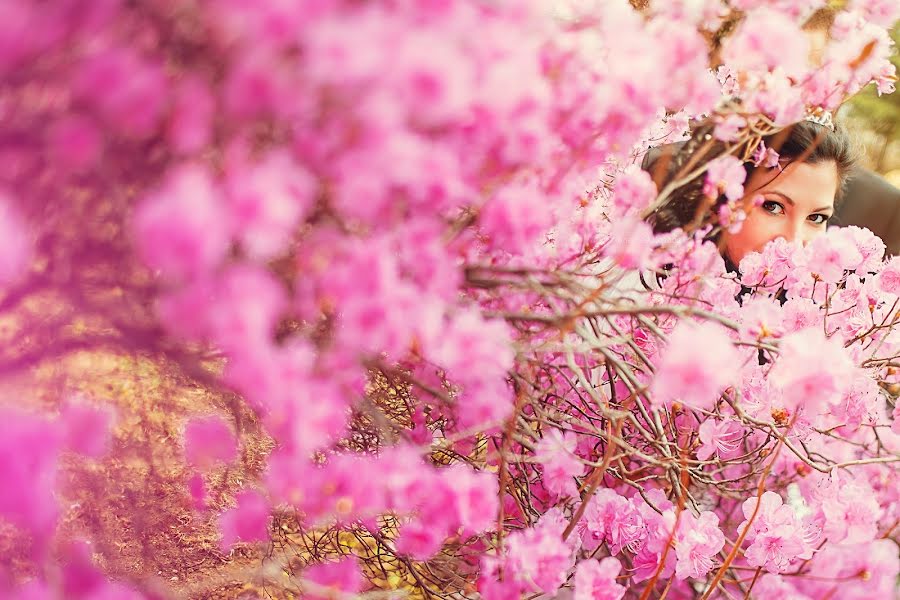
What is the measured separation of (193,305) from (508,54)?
296 millimetres

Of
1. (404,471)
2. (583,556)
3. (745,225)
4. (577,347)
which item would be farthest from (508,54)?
(745,225)

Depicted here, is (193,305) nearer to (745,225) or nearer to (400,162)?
(400,162)

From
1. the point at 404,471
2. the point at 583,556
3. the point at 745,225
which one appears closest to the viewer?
the point at 404,471

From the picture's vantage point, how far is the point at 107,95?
42 cm

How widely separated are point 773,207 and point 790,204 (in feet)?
0.15

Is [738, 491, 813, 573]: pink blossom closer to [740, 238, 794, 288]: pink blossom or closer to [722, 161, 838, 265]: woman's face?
[740, 238, 794, 288]: pink blossom

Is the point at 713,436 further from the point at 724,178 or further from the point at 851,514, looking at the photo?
the point at 724,178

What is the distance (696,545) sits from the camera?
109 cm

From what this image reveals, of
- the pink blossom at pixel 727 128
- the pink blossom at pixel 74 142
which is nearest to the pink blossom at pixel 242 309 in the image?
the pink blossom at pixel 74 142

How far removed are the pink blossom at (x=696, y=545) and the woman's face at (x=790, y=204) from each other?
0.83 m

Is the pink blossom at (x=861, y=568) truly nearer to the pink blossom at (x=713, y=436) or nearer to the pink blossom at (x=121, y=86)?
the pink blossom at (x=713, y=436)

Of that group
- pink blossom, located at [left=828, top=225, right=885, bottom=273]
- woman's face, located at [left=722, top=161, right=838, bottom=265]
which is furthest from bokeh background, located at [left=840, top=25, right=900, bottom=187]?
pink blossom, located at [left=828, top=225, right=885, bottom=273]

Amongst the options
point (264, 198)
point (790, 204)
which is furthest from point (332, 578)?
point (790, 204)

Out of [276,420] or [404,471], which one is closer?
[276,420]
